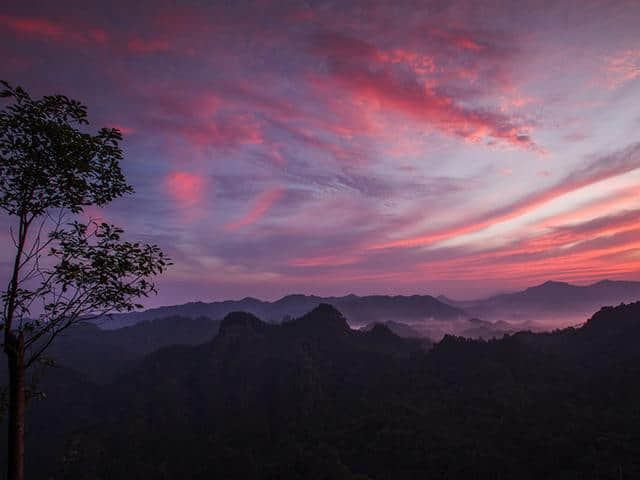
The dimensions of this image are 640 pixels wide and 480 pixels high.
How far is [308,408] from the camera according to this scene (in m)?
195

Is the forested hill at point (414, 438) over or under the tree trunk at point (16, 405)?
under

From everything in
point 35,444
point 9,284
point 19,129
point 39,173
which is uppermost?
point 19,129

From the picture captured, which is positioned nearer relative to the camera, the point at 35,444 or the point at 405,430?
the point at 405,430

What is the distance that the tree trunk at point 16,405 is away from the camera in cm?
1382

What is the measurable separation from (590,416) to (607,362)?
72797 mm

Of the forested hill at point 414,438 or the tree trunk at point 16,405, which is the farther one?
the forested hill at point 414,438

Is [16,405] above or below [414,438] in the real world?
above

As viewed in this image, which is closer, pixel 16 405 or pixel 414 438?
pixel 16 405

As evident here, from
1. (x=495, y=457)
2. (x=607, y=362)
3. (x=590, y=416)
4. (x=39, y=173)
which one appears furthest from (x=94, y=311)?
(x=607, y=362)

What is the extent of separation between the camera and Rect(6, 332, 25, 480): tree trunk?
13820 mm

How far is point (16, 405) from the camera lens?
14.1 meters

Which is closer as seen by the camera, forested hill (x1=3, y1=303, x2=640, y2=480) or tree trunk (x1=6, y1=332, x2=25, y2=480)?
tree trunk (x1=6, y1=332, x2=25, y2=480)

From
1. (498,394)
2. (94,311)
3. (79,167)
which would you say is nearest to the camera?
(79,167)

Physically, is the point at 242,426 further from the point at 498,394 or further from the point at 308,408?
the point at 498,394
